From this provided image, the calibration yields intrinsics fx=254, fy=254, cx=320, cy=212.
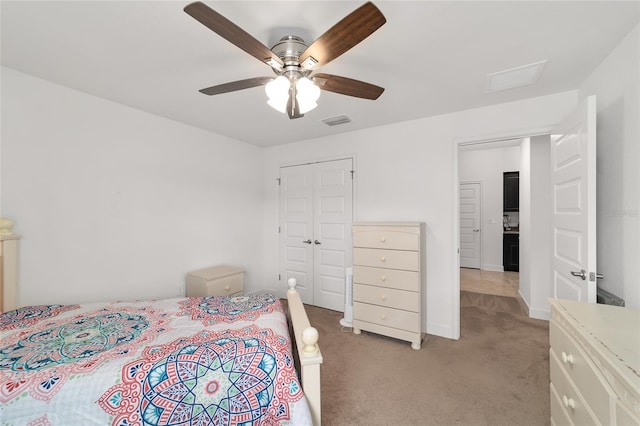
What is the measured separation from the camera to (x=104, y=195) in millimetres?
2314

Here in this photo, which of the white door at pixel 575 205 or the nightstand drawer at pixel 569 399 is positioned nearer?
the nightstand drawer at pixel 569 399

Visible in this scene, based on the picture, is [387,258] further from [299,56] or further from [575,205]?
[299,56]

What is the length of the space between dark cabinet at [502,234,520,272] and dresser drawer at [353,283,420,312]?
4348mm

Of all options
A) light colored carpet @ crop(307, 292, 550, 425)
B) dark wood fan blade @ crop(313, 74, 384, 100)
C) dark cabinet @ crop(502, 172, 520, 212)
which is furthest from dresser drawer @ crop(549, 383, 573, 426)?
dark cabinet @ crop(502, 172, 520, 212)

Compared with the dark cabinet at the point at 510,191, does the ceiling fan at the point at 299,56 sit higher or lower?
higher

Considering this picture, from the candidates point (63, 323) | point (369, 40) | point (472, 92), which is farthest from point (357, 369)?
point (472, 92)

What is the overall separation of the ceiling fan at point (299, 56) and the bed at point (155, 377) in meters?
1.28

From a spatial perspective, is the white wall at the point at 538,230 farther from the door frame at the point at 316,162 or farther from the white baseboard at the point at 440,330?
the door frame at the point at 316,162

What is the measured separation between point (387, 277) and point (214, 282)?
186cm

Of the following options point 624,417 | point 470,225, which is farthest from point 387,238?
point 470,225

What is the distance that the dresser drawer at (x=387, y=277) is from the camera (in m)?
2.51

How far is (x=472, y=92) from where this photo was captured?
7.28 ft

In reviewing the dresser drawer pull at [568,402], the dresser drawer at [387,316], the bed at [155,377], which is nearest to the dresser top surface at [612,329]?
the dresser drawer pull at [568,402]

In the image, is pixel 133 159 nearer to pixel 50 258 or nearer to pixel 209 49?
pixel 50 258
